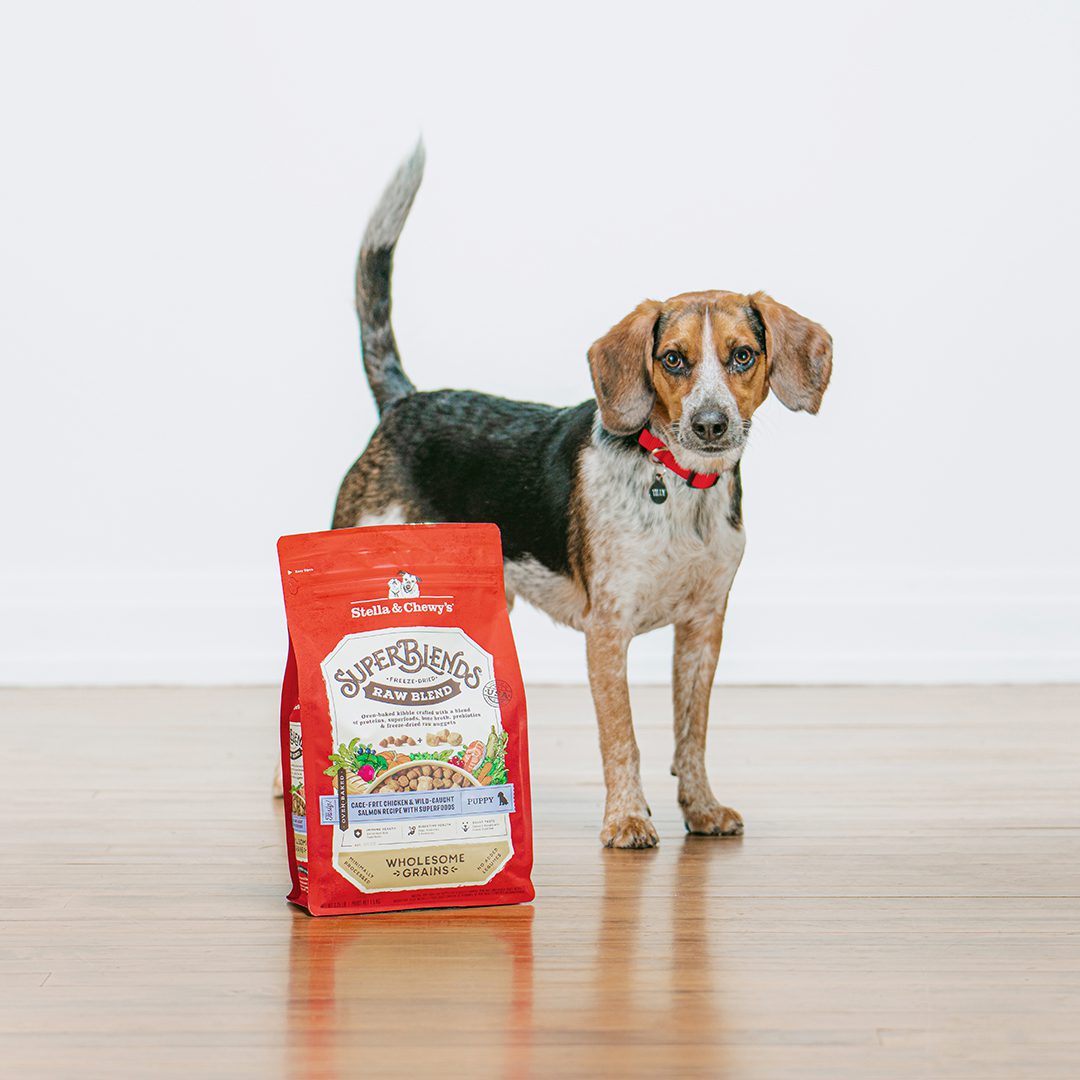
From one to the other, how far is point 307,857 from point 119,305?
8.24 feet

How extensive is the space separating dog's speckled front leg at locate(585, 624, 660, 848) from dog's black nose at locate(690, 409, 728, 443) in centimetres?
35

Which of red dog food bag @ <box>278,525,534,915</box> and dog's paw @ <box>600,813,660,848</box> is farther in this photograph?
dog's paw @ <box>600,813,660,848</box>

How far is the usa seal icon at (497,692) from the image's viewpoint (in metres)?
1.91

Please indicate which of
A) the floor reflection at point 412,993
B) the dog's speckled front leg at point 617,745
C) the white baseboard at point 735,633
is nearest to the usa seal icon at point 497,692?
the floor reflection at point 412,993

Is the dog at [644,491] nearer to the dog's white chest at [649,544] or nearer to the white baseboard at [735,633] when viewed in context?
the dog's white chest at [649,544]

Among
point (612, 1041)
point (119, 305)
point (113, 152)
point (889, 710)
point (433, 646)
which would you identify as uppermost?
point (113, 152)

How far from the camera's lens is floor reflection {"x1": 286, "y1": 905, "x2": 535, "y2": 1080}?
4.57 feet

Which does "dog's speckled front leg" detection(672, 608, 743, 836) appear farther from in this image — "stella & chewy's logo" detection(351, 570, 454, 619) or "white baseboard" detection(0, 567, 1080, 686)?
"white baseboard" detection(0, 567, 1080, 686)

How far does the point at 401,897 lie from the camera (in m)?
1.86

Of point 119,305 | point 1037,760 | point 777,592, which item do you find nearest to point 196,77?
point 119,305

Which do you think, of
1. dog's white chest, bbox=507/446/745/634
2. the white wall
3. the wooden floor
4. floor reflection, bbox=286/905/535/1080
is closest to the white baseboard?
the white wall

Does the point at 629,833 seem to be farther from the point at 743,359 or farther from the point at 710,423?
the point at 743,359

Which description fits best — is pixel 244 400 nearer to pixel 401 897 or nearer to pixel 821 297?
pixel 821 297

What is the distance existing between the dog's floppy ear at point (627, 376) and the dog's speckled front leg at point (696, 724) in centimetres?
36
